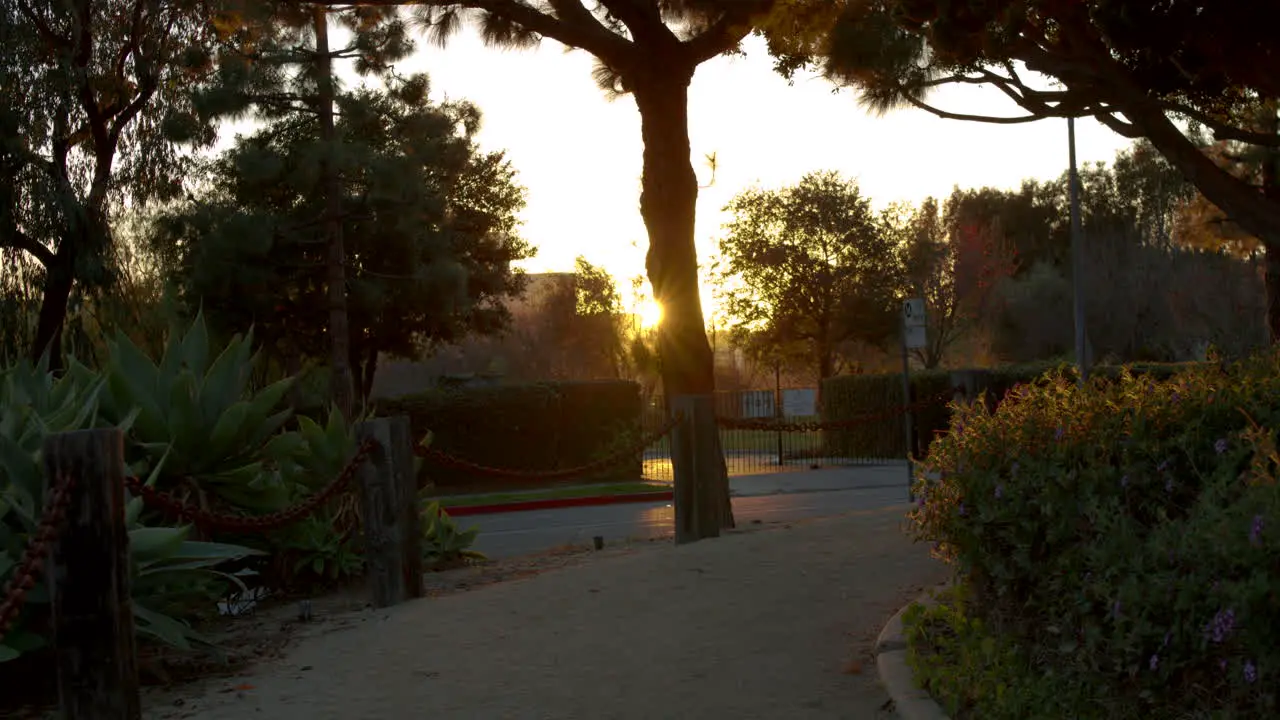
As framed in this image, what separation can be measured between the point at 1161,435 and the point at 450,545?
24.8ft

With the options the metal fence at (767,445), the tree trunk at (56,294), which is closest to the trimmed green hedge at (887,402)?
the metal fence at (767,445)

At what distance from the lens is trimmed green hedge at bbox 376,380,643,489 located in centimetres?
2877

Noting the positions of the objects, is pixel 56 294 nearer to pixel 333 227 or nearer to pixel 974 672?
pixel 333 227

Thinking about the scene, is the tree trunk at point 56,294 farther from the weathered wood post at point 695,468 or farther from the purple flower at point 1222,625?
the purple flower at point 1222,625

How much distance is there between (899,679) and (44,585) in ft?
13.2

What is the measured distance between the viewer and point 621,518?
20172 mm

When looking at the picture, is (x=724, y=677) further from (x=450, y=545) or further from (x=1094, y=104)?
(x=1094, y=104)

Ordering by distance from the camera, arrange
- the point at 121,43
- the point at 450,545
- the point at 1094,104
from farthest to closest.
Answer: the point at 121,43
the point at 1094,104
the point at 450,545

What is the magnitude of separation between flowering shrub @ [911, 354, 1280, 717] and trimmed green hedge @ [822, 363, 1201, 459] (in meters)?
24.2

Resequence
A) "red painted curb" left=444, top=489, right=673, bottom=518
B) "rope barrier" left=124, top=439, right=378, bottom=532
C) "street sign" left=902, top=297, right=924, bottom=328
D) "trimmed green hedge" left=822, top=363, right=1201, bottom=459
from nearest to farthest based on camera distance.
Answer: "rope barrier" left=124, top=439, right=378, bottom=532 → "street sign" left=902, top=297, right=924, bottom=328 → "red painted curb" left=444, top=489, right=673, bottom=518 → "trimmed green hedge" left=822, top=363, right=1201, bottom=459

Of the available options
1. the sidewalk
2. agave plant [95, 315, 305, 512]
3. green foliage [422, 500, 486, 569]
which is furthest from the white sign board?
agave plant [95, 315, 305, 512]

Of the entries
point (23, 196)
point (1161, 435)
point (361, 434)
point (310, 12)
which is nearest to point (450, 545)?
point (361, 434)

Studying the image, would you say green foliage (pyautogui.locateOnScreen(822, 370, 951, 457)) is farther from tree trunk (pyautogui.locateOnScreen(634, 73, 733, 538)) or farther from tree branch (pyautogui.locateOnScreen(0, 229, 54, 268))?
tree trunk (pyautogui.locateOnScreen(634, 73, 733, 538))

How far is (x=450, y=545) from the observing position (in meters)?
11.7
